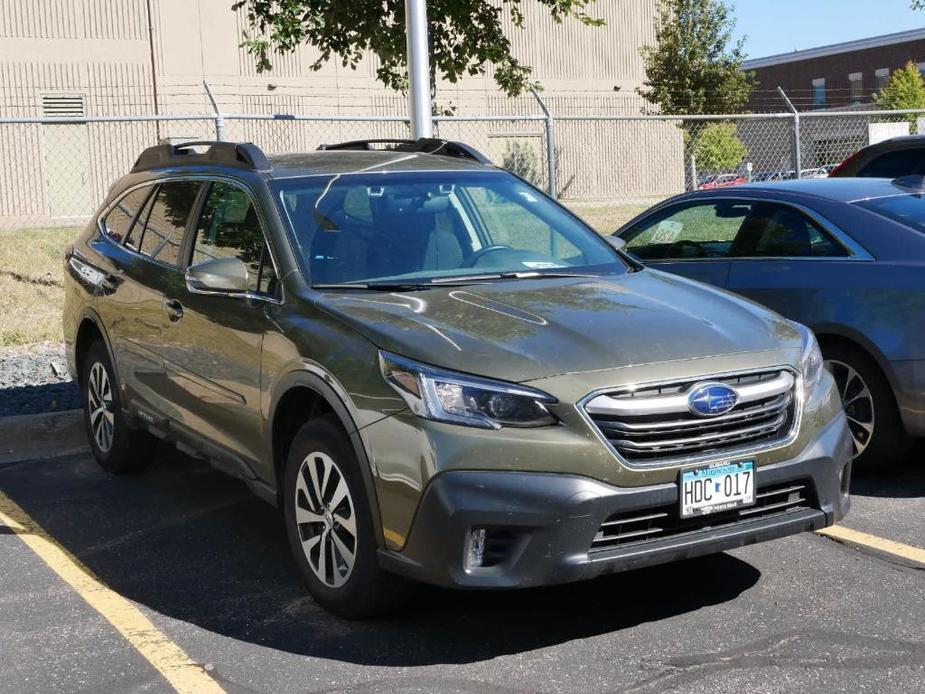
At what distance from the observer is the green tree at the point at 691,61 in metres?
33.0

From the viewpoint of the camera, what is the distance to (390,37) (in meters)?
12.1

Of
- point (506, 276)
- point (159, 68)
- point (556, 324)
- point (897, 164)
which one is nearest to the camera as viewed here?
point (556, 324)

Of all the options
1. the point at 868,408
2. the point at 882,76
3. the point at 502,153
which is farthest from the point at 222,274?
the point at 882,76

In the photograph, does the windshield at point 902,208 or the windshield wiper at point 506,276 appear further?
the windshield at point 902,208

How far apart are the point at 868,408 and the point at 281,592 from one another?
301 centimetres

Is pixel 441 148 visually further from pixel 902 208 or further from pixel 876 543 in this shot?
pixel 876 543

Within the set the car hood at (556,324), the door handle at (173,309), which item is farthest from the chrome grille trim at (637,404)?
the door handle at (173,309)

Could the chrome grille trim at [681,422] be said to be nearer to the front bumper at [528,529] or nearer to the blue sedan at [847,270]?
the front bumper at [528,529]

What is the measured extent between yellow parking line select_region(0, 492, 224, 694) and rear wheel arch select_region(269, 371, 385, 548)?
0.71m

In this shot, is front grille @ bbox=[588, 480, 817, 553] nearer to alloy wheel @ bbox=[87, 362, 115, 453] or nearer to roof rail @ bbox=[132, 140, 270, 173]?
roof rail @ bbox=[132, 140, 270, 173]

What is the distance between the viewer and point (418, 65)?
898 cm

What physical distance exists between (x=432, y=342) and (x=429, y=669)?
1.08 metres

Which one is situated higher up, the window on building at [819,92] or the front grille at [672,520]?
the window on building at [819,92]

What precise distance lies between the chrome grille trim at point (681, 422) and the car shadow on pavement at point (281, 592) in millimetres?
734
